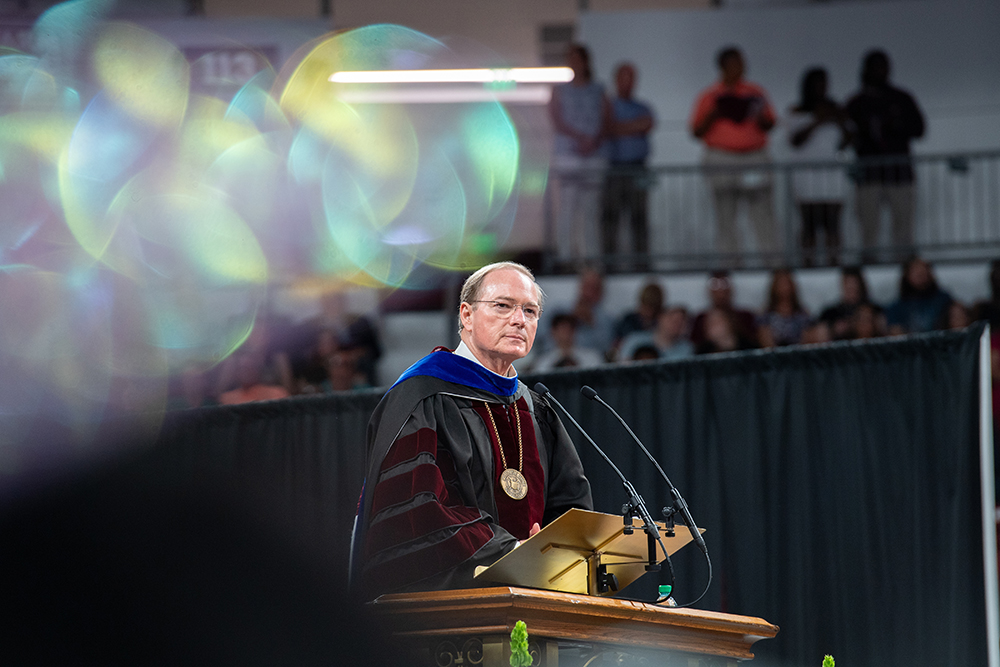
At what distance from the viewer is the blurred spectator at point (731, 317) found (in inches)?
350

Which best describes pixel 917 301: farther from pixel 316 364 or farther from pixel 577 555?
pixel 577 555

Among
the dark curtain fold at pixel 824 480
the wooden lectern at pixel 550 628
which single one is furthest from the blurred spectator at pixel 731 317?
the wooden lectern at pixel 550 628

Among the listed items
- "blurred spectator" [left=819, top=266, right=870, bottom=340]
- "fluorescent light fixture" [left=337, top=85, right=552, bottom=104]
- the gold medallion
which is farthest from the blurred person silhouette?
the gold medallion

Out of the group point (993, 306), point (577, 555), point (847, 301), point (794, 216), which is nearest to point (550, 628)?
point (577, 555)

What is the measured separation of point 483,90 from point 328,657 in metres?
9.23

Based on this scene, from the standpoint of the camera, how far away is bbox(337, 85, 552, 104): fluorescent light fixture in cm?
1258

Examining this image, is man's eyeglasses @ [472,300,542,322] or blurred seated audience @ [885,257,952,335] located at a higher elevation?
blurred seated audience @ [885,257,952,335]

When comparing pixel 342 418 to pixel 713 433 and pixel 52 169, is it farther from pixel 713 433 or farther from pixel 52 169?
pixel 52 169

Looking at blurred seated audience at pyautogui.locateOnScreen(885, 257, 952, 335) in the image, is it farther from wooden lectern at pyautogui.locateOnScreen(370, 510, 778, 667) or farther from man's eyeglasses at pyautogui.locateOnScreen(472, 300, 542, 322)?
wooden lectern at pyautogui.locateOnScreen(370, 510, 778, 667)

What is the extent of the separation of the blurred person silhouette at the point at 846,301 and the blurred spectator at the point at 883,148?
4.24 feet

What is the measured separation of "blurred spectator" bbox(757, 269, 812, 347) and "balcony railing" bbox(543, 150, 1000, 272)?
125cm

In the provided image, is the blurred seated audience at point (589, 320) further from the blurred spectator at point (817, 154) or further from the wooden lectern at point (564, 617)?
the wooden lectern at point (564, 617)

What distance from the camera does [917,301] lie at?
9398mm

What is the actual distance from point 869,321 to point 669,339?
1441 mm
